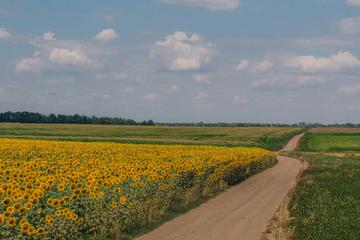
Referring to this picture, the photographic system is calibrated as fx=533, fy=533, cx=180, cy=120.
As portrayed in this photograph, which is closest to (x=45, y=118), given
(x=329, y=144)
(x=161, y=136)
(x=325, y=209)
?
(x=161, y=136)

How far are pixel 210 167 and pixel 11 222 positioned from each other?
13639mm

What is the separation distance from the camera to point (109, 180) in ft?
42.9

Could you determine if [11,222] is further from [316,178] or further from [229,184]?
[316,178]

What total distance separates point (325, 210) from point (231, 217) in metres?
3.33

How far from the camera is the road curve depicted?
13.6 metres

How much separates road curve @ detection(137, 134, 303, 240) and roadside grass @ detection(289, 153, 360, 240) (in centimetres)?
85

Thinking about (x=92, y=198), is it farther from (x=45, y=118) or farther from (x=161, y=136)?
(x=45, y=118)

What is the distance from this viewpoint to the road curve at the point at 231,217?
44.6ft

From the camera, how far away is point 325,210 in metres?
17.3

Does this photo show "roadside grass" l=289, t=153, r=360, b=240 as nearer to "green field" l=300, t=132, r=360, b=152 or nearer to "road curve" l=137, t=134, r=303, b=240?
"road curve" l=137, t=134, r=303, b=240

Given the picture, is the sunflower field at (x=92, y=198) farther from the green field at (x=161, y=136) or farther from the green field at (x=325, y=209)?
the green field at (x=161, y=136)

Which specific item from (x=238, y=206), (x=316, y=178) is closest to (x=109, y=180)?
(x=238, y=206)

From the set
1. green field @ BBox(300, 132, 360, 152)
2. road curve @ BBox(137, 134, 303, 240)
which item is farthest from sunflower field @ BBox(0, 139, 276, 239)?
green field @ BBox(300, 132, 360, 152)

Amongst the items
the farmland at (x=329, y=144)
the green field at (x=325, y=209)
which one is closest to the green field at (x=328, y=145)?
the farmland at (x=329, y=144)
